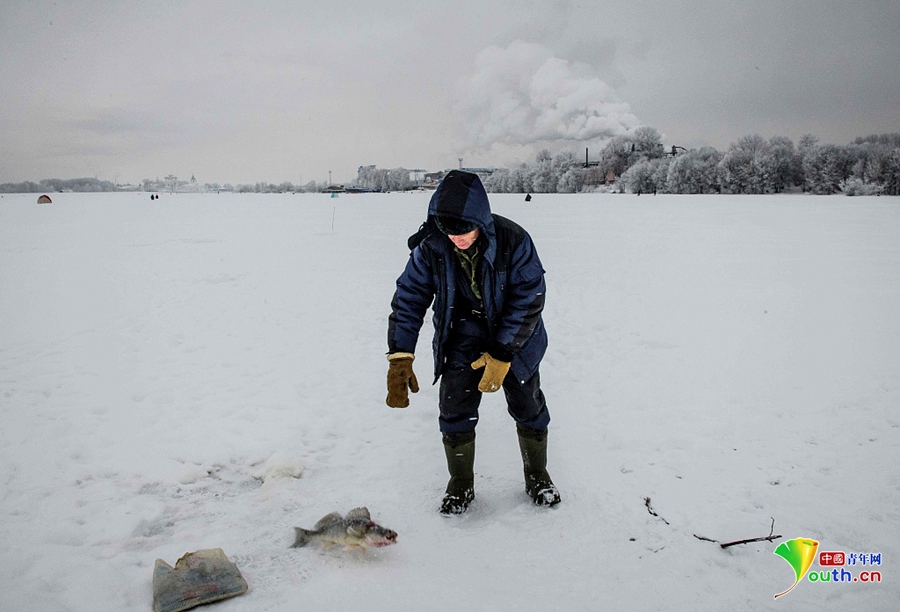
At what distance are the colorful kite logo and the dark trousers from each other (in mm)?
1427

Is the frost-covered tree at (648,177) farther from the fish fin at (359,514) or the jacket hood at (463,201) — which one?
the fish fin at (359,514)

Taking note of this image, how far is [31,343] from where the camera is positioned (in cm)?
639

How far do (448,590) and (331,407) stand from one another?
267cm

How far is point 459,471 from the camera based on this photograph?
3125 millimetres

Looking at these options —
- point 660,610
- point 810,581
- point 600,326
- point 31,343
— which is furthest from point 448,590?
point 31,343

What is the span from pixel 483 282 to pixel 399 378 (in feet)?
2.53

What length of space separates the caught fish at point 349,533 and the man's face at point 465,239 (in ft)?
5.27

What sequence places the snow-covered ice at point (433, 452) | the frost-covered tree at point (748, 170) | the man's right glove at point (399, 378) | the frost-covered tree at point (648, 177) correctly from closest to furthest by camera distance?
the snow-covered ice at point (433, 452) → the man's right glove at point (399, 378) → the frost-covered tree at point (748, 170) → the frost-covered tree at point (648, 177)

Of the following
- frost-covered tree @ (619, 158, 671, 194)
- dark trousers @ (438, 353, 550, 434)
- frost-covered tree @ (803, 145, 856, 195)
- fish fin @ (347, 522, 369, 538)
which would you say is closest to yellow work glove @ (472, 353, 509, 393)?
dark trousers @ (438, 353, 550, 434)

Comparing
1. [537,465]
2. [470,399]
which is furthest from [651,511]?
[470,399]

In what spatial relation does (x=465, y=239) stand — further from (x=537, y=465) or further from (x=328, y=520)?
(x=328, y=520)

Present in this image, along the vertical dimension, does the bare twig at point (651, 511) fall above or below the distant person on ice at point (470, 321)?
below

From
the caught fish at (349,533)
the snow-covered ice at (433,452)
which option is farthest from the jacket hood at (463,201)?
the snow-covered ice at (433,452)

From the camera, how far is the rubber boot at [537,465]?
3135 mm
